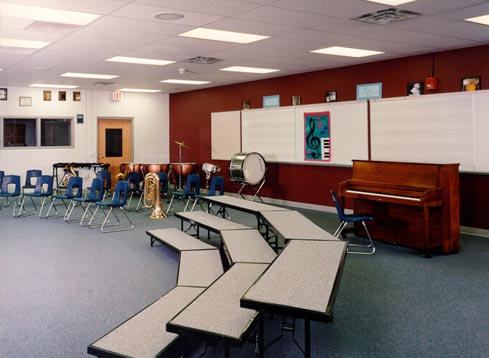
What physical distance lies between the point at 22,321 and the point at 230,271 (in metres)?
1.79

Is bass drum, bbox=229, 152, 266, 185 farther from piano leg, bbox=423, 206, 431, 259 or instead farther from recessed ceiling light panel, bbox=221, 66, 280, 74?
piano leg, bbox=423, 206, 431, 259

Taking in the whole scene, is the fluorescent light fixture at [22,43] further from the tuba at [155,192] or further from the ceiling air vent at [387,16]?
the ceiling air vent at [387,16]

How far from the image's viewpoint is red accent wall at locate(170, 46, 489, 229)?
7258 mm

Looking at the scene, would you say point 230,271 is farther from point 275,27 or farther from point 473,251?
point 473,251

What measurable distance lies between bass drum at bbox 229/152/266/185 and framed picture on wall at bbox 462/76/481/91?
4408 millimetres

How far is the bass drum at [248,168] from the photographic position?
10203mm

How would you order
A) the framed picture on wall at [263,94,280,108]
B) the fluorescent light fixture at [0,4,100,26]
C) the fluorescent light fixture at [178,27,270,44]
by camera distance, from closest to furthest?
the fluorescent light fixture at [0,4,100,26], the fluorescent light fixture at [178,27,270,44], the framed picture on wall at [263,94,280,108]

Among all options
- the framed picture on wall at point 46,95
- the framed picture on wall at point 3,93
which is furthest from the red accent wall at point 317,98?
the framed picture on wall at point 3,93

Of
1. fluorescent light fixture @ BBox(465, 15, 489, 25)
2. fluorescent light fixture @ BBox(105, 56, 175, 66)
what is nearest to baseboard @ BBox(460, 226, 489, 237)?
fluorescent light fixture @ BBox(465, 15, 489, 25)

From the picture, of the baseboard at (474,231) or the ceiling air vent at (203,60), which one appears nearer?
the baseboard at (474,231)

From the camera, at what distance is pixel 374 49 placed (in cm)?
743

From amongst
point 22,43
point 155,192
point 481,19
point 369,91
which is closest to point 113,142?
point 155,192

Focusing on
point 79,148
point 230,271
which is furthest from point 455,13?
point 79,148

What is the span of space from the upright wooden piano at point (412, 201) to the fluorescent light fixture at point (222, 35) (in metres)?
2.44
